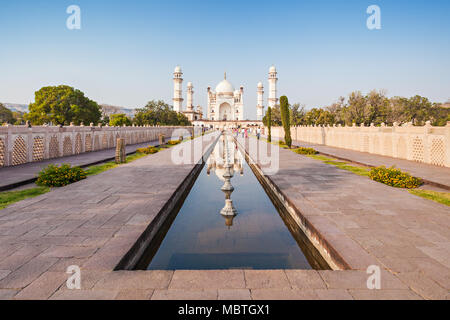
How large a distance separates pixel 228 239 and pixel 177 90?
78266mm

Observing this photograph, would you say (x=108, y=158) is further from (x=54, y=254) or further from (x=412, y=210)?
(x=412, y=210)

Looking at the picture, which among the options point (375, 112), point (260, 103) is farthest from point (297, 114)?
point (260, 103)

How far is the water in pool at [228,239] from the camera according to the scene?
341cm

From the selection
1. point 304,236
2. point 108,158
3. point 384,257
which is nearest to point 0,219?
point 304,236

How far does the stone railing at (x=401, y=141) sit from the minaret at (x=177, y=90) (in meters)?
61.7

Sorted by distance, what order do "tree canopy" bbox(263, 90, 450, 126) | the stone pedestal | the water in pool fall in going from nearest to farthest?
1. the water in pool
2. the stone pedestal
3. "tree canopy" bbox(263, 90, 450, 126)

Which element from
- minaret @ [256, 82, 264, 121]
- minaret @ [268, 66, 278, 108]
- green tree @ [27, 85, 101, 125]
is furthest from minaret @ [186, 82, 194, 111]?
green tree @ [27, 85, 101, 125]

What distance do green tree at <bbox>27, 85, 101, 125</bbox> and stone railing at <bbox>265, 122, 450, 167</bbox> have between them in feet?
106

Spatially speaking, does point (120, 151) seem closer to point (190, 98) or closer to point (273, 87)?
point (273, 87)

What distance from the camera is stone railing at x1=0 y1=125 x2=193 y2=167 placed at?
30.7ft

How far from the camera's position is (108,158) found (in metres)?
12.2

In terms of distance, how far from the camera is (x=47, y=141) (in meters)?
11.7

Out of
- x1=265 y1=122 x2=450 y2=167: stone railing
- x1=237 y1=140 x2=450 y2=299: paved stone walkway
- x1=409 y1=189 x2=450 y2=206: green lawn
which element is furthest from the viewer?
x1=265 y1=122 x2=450 y2=167: stone railing

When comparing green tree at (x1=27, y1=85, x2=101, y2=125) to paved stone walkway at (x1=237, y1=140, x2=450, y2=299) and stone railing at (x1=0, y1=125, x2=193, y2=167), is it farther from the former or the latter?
paved stone walkway at (x1=237, y1=140, x2=450, y2=299)
